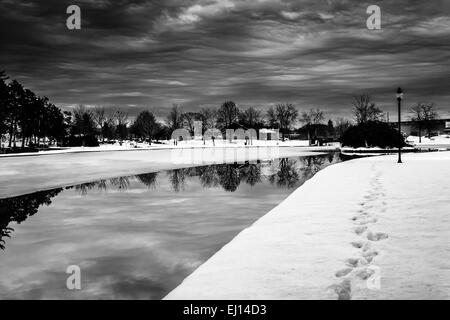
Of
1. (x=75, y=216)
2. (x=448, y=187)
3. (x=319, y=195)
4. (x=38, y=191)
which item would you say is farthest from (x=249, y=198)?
(x=38, y=191)

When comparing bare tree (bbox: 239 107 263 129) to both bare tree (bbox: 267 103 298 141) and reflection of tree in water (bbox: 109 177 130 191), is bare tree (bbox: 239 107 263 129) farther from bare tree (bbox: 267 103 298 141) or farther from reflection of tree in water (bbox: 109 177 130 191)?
reflection of tree in water (bbox: 109 177 130 191)

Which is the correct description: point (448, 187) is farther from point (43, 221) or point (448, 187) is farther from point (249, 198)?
point (43, 221)

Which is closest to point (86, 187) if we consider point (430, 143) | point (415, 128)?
point (430, 143)

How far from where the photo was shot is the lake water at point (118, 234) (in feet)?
21.1

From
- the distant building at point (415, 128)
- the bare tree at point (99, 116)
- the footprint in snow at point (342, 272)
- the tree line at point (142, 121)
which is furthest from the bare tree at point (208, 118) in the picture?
the footprint in snow at point (342, 272)

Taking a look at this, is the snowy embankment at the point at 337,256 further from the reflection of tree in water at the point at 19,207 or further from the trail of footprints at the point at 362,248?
the reflection of tree in water at the point at 19,207

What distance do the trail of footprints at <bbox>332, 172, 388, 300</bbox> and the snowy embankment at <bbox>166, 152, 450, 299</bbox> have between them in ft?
0.04

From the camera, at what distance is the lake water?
21.1 feet

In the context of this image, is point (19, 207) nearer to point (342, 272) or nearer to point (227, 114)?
point (342, 272)

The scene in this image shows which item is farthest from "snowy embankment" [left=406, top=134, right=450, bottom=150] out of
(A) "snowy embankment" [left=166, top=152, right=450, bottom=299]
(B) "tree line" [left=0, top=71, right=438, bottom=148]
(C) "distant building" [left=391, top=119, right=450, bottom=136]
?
(A) "snowy embankment" [left=166, top=152, right=450, bottom=299]

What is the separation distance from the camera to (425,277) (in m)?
5.66

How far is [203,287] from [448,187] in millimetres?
12190

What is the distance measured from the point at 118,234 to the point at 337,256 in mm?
5234
